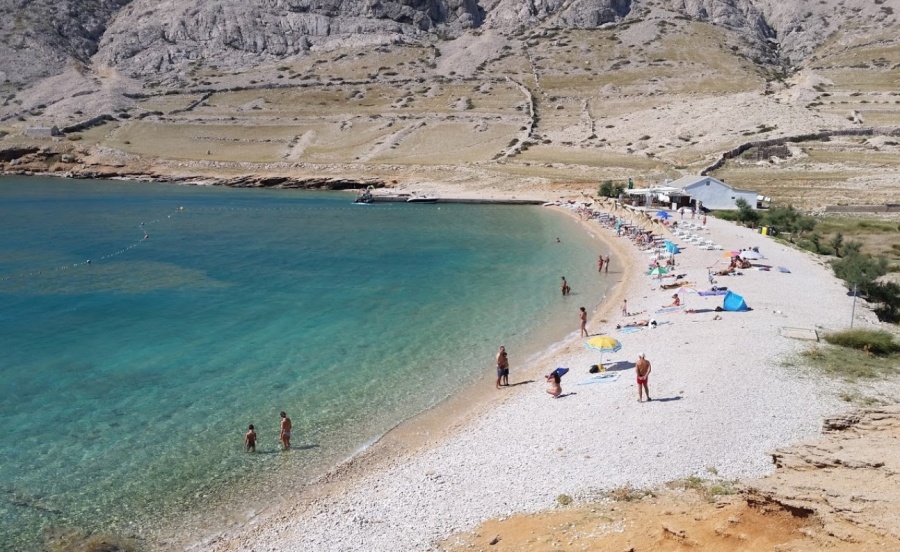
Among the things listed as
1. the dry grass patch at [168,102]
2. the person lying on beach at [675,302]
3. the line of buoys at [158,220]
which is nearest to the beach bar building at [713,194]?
the line of buoys at [158,220]

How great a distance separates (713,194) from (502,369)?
158ft

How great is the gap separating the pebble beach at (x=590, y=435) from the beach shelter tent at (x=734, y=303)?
62cm

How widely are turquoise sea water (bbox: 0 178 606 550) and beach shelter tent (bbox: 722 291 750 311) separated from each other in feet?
22.1

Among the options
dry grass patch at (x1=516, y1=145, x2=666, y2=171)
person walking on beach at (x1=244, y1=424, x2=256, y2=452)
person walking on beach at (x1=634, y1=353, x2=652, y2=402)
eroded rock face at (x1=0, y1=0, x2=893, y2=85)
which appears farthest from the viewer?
eroded rock face at (x1=0, y1=0, x2=893, y2=85)

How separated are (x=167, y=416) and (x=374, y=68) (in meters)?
140

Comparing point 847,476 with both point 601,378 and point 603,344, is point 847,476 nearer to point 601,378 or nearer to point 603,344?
point 601,378

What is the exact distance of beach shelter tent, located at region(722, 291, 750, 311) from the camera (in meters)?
28.5

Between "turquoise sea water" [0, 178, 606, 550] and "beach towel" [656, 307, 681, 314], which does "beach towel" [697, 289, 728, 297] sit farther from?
"turquoise sea water" [0, 178, 606, 550]

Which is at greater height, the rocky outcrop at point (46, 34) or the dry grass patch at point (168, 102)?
the rocky outcrop at point (46, 34)

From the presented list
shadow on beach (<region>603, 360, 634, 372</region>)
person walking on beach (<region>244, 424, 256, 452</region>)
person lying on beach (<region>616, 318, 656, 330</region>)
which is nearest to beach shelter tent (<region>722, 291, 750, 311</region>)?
person lying on beach (<region>616, 318, 656, 330</region>)

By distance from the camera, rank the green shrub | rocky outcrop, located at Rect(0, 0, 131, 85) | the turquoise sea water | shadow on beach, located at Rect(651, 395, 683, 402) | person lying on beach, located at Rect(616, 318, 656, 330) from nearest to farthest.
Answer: the turquoise sea water, shadow on beach, located at Rect(651, 395, 683, 402), the green shrub, person lying on beach, located at Rect(616, 318, 656, 330), rocky outcrop, located at Rect(0, 0, 131, 85)

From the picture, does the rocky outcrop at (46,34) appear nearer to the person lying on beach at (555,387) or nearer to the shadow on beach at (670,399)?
the person lying on beach at (555,387)

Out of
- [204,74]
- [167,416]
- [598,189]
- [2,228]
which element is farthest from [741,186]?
[204,74]

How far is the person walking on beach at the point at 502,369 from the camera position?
22312 mm
